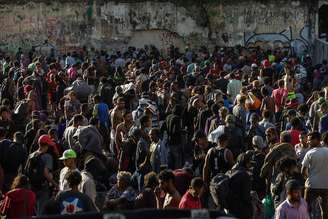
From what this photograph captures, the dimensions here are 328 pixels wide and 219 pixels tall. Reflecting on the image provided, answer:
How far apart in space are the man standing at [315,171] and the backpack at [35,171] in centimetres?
372

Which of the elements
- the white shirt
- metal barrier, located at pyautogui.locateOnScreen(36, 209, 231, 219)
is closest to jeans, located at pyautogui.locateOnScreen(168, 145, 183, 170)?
the white shirt

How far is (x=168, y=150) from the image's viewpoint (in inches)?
603

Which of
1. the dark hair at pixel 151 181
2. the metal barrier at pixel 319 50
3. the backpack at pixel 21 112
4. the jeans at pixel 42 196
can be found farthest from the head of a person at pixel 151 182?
the metal barrier at pixel 319 50

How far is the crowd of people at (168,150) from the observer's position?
10.7m

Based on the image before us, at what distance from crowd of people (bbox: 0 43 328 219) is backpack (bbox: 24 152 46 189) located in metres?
0.02

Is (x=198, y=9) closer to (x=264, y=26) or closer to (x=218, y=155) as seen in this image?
(x=264, y=26)

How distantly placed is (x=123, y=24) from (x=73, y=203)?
87.5 feet

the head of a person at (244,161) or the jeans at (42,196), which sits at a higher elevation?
the head of a person at (244,161)

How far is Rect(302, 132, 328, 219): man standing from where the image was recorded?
12094mm

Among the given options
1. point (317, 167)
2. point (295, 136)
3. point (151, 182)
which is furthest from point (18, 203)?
point (295, 136)

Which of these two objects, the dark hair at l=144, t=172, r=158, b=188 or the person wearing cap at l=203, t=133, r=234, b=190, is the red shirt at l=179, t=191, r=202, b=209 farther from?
the person wearing cap at l=203, t=133, r=234, b=190

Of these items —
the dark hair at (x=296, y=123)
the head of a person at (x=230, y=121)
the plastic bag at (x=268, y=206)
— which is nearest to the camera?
the plastic bag at (x=268, y=206)

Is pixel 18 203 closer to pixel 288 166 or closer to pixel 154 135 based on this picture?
pixel 288 166

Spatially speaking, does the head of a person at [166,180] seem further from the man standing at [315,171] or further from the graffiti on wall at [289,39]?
the graffiti on wall at [289,39]
